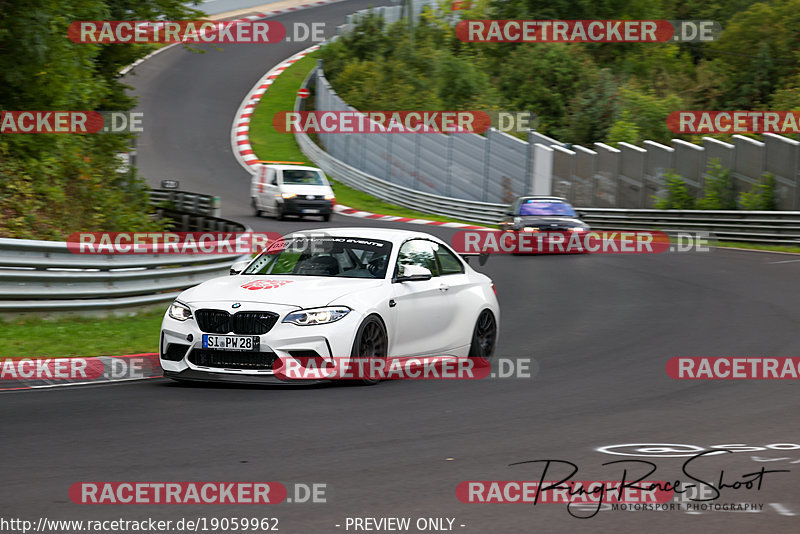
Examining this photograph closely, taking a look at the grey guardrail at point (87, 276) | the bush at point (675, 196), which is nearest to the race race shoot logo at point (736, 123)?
the bush at point (675, 196)

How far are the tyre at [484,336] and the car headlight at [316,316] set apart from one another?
7.80 ft

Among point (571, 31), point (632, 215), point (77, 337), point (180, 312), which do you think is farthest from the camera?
point (571, 31)

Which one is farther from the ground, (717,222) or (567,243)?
(717,222)

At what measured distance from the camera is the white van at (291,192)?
36.3 metres

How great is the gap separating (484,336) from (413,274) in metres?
1.70

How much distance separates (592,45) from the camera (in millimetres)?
67750

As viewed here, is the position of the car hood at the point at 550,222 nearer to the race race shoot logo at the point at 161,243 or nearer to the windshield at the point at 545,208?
the windshield at the point at 545,208

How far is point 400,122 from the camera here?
48281mm

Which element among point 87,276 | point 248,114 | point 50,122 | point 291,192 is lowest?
point 87,276

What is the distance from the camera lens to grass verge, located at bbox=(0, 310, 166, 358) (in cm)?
1102

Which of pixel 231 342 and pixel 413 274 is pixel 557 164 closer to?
pixel 413 274

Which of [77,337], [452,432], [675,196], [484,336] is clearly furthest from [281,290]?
[675,196]

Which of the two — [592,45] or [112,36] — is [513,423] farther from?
[592,45]

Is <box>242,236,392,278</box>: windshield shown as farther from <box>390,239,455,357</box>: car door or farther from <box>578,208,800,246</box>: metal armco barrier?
<box>578,208,800,246</box>: metal armco barrier
